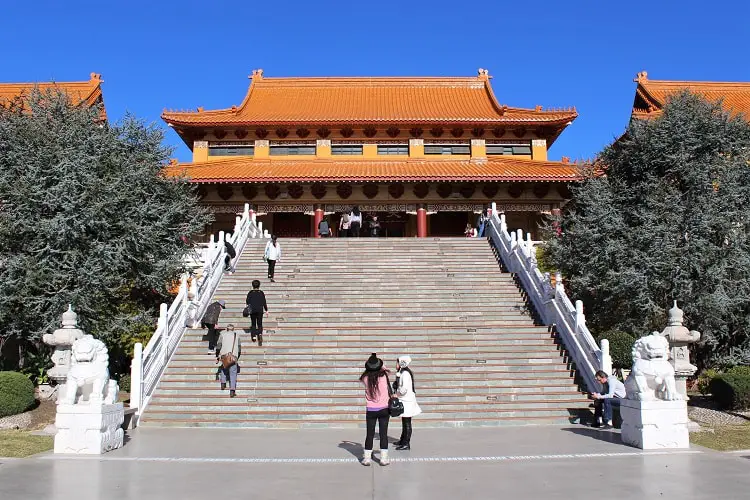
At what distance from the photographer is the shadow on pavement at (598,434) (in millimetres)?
9225

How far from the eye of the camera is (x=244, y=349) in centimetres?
1325

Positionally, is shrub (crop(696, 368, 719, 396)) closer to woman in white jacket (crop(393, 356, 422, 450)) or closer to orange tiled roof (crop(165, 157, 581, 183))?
woman in white jacket (crop(393, 356, 422, 450))

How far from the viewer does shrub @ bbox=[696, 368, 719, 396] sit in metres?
14.2

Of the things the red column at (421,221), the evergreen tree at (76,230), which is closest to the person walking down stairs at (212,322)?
the evergreen tree at (76,230)

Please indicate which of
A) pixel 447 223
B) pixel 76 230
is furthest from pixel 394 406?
pixel 447 223

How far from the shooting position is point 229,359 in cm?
1145

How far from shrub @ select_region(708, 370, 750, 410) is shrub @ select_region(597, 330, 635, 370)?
164 centimetres

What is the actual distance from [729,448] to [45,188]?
46.4ft

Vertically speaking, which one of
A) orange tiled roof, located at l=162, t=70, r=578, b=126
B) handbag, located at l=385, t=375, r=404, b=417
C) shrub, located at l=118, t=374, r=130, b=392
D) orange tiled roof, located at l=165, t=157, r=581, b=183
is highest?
orange tiled roof, located at l=162, t=70, r=578, b=126

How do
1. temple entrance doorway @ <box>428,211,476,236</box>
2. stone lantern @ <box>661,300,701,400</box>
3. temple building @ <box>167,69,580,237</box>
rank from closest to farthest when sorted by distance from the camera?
stone lantern @ <box>661,300,701,400</box>
temple building @ <box>167,69,580,237</box>
temple entrance doorway @ <box>428,211,476,236</box>

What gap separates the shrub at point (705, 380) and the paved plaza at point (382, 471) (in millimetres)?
5871

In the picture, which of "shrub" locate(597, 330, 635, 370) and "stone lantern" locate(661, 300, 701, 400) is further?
"shrub" locate(597, 330, 635, 370)

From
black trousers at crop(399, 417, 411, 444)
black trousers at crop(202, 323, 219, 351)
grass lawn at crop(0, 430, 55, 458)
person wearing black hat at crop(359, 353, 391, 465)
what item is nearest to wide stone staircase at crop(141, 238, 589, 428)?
black trousers at crop(202, 323, 219, 351)

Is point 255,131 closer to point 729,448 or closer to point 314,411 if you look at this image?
point 314,411
